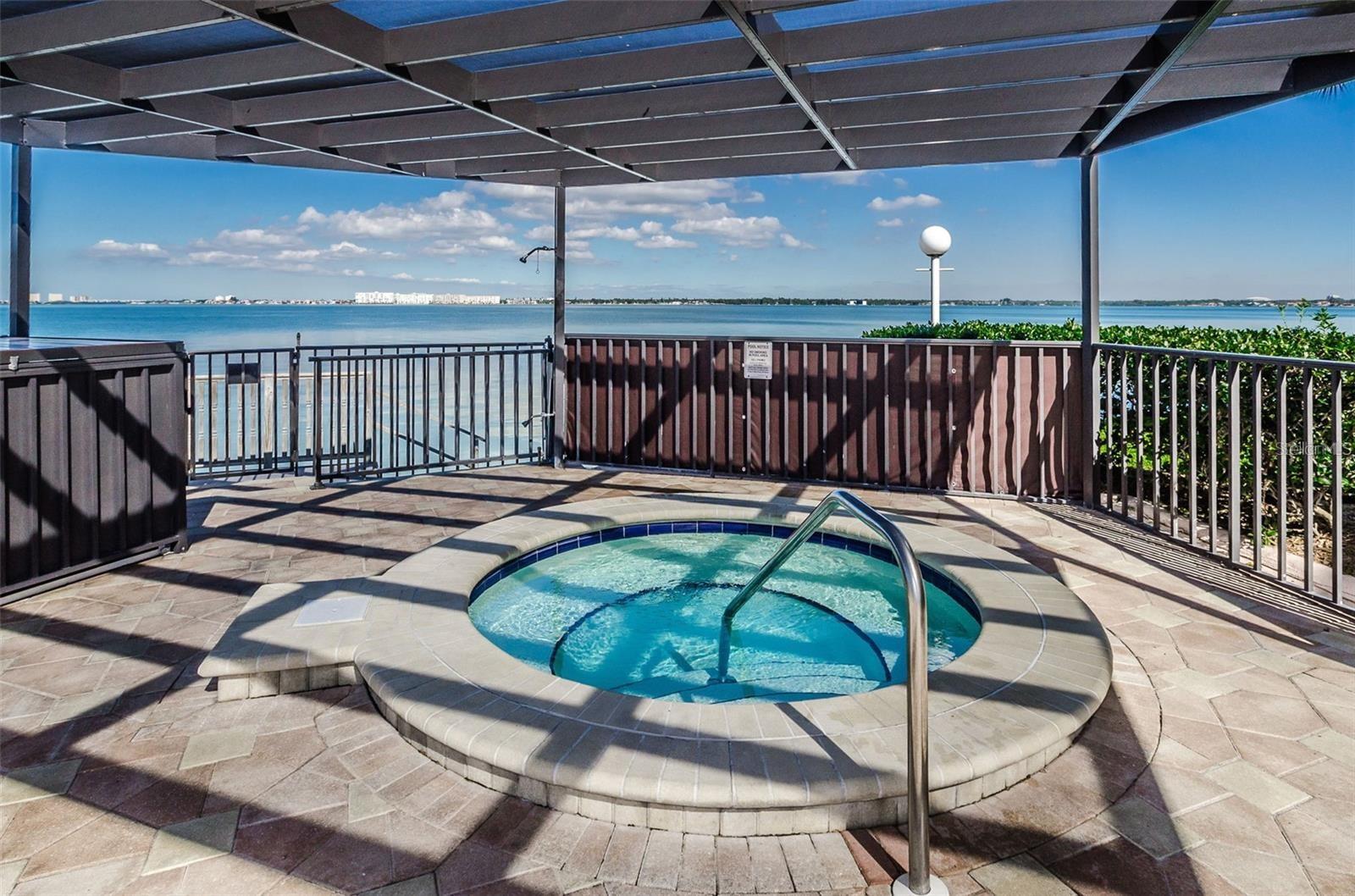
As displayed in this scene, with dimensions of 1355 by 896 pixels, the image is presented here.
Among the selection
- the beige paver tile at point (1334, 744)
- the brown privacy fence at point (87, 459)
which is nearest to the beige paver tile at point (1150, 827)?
the beige paver tile at point (1334, 744)

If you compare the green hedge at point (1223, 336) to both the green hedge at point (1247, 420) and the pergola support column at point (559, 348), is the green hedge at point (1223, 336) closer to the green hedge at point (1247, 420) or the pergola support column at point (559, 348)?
the green hedge at point (1247, 420)

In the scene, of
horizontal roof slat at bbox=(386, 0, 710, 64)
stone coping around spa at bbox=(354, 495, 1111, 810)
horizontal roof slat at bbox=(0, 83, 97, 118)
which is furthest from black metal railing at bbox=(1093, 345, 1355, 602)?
horizontal roof slat at bbox=(0, 83, 97, 118)

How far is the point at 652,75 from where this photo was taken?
3.74 m

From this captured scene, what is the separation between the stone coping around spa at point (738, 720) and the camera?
178 cm

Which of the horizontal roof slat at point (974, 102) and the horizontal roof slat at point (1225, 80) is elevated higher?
the horizontal roof slat at point (974, 102)

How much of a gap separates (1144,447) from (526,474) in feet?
15.7

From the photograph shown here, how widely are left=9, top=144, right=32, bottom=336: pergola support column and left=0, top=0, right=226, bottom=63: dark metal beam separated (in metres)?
1.43

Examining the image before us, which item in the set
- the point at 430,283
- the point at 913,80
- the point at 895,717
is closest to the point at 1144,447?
the point at 913,80

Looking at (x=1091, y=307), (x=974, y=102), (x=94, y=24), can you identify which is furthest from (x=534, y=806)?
(x=1091, y=307)

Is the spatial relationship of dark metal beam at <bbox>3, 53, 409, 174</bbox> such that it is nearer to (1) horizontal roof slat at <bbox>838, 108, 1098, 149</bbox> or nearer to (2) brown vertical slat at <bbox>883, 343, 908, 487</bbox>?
(1) horizontal roof slat at <bbox>838, 108, 1098, 149</bbox>

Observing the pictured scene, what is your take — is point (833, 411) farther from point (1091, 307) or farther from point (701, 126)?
point (701, 126)

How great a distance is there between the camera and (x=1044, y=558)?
391 cm

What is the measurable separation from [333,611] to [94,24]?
9.26ft

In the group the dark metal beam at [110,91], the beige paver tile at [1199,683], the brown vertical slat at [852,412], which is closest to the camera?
the beige paver tile at [1199,683]
